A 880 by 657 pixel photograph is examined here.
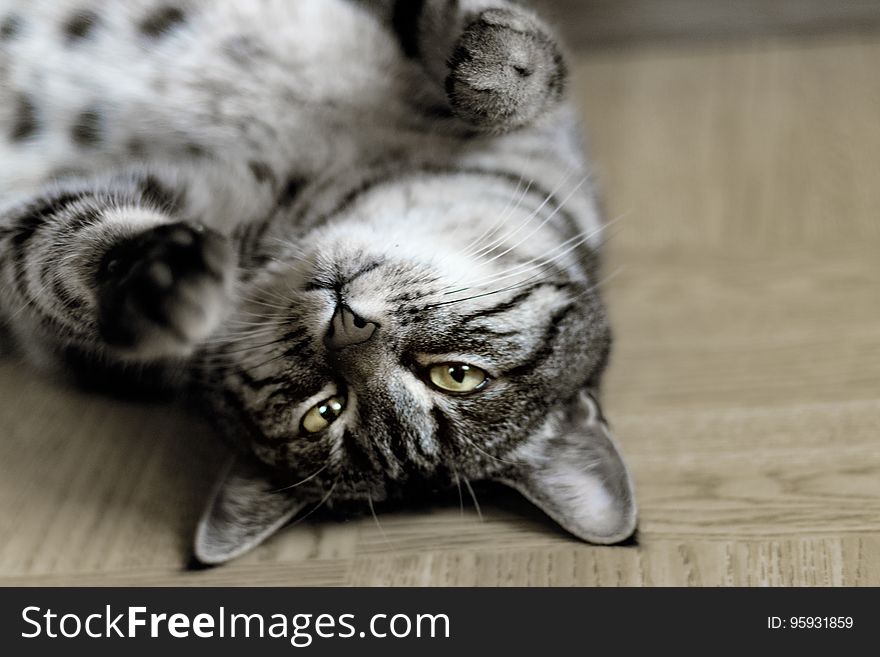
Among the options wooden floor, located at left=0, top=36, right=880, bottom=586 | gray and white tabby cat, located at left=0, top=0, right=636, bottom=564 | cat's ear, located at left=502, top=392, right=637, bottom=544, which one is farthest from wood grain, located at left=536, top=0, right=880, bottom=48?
cat's ear, located at left=502, top=392, right=637, bottom=544

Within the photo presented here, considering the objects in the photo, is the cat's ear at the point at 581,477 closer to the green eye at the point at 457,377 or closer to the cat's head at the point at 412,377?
the cat's head at the point at 412,377

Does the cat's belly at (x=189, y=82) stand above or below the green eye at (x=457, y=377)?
above

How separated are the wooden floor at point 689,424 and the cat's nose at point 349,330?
357 mm

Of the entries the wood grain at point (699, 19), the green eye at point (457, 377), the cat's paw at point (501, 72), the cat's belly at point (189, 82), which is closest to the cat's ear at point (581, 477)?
the green eye at point (457, 377)

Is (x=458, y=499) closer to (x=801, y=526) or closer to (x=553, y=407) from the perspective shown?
(x=553, y=407)

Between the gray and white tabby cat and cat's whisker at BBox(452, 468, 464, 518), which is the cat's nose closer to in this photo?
the gray and white tabby cat

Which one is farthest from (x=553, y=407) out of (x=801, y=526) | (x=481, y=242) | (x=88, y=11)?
Result: (x=88, y=11)

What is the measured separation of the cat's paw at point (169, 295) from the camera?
111 cm

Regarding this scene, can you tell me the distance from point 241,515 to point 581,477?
546 mm

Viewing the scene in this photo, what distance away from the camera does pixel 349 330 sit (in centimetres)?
130

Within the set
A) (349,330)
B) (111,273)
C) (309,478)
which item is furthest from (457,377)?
(111,273)

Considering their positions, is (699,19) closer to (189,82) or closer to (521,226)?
(521,226)

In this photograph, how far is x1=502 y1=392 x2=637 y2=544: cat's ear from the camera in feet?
4.51
